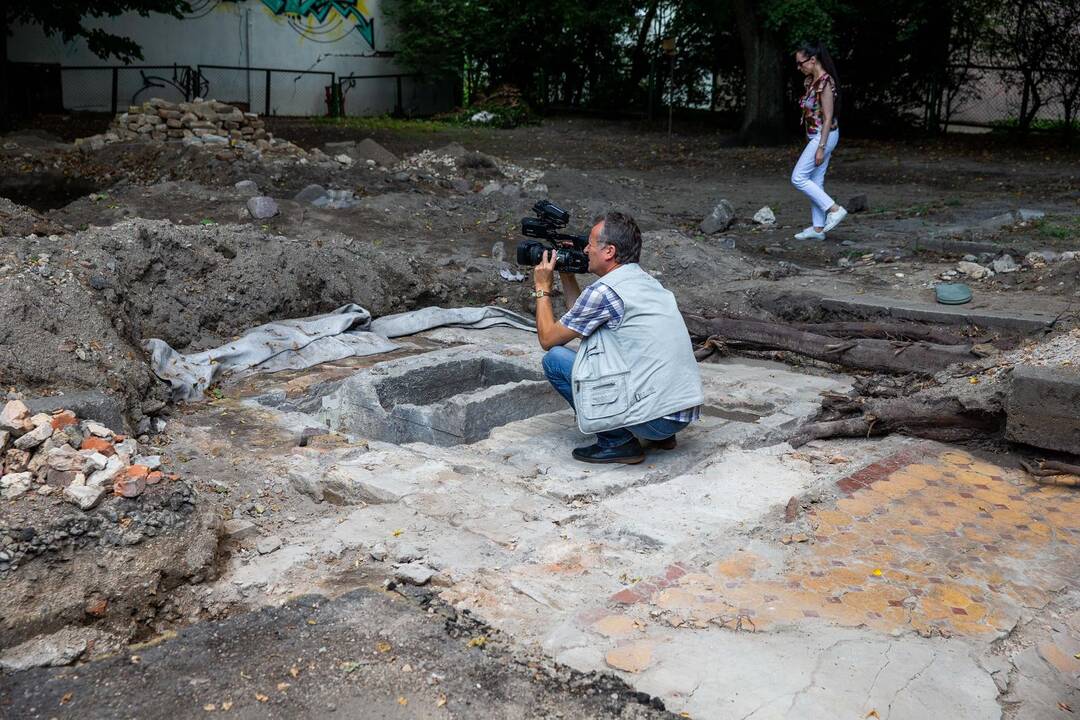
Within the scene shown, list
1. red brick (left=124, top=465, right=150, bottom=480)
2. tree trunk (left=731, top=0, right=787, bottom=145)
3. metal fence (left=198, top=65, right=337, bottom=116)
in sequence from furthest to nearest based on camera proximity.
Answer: metal fence (left=198, top=65, right=337, bottom=116) → tree trunk (left=731, top=0, right=787, bottom=145) → red brick (left=124, top=465, right=150, bottom=480)

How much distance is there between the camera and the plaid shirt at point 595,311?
4836 millimetres

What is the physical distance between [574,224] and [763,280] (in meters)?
2.98

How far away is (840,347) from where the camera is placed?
706 centimetres

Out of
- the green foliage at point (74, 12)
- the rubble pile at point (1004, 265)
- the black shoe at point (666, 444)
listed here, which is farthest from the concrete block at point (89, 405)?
the green foliage at point (74, 12)

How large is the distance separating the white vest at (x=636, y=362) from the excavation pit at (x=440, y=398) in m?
1.01

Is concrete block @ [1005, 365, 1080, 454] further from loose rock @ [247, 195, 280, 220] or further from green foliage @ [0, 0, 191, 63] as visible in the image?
green foliage @ [0, 0, 191, 63]

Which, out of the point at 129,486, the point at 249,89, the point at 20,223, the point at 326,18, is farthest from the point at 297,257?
the point at 326,18

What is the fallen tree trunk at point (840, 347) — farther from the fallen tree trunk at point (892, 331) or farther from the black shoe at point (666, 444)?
the black shoe at point (666, 444)

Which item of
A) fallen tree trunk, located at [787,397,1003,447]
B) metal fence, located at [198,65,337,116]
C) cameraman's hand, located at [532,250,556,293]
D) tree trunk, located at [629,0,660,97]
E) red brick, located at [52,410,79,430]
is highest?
tree trunk, located at [629,0,660,97]

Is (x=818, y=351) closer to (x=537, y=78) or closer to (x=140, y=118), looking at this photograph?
(x=140, y=118)

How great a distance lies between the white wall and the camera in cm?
2023

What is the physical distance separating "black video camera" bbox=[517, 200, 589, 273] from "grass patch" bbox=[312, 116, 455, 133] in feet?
50.2

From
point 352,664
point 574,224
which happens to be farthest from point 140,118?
point 352,664

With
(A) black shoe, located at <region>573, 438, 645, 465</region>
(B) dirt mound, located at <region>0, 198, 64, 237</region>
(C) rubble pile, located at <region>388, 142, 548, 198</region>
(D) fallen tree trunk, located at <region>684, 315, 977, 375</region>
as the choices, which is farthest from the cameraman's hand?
(C) rubble pile, located at <region>388, 142, 548, 198</region>
